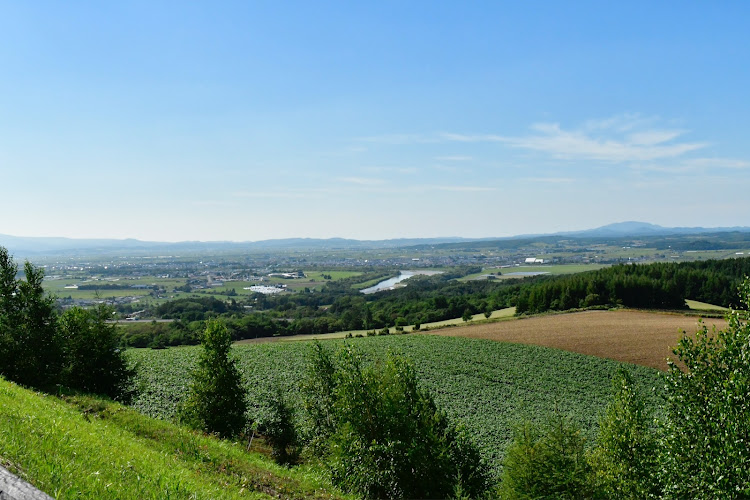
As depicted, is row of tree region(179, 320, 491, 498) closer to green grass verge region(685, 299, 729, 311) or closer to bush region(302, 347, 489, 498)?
bush region(302, 347, 489, 498)

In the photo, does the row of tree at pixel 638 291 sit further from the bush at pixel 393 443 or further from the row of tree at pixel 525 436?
the bush at pixel 393 443

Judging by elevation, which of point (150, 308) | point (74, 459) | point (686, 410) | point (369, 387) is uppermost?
point (74, 459)

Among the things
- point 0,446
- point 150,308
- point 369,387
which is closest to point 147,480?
point 0,446

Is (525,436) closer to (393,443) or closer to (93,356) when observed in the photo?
(393,443)

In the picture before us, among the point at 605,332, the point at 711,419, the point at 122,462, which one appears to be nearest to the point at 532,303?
the point at 605,332

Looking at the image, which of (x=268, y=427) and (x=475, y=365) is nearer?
(x=268, y=427)

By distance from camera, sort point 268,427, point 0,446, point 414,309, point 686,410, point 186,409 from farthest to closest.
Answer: point 414,309 < point 268,427 < point 186,409 < point 686,410 < point 0,446

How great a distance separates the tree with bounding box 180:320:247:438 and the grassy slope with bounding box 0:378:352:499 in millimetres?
9385

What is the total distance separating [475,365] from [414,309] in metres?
61.2

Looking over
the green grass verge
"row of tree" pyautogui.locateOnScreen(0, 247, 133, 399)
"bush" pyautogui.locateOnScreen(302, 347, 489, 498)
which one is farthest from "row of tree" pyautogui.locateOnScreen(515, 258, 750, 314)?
"row of tree" pyautogui.locateOnScreen(0, 247, 133, 399)

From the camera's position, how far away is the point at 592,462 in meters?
20.0

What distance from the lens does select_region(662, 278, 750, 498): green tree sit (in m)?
12.1

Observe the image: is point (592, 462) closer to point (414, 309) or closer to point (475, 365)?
point (475, 365)

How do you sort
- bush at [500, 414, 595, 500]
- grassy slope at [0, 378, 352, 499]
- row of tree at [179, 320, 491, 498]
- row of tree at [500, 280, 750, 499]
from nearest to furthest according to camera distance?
grassy slope at [0, 378, 352, 499] < row of tree at [500, 280, 750, 499] < bush at [500, 414, 595, 500] < row of tree at [179, 320, 491, 498]
